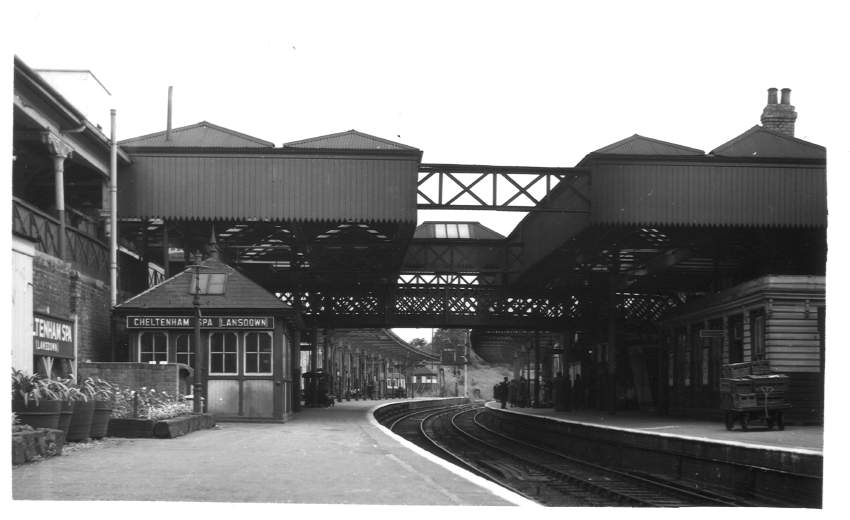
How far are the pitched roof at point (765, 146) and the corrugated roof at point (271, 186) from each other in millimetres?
8173

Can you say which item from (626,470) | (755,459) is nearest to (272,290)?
(626,470)

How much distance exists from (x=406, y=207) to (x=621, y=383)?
872 inches

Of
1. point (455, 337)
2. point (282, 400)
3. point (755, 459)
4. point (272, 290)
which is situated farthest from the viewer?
point (455, 337)

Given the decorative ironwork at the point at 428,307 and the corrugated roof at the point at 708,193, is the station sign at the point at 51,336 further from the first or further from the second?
the decorative ironwork at the point at 428,307

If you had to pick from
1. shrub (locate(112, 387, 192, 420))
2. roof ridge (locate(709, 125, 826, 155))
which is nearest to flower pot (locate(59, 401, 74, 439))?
shrub (locate(112, 387, 192, 420))

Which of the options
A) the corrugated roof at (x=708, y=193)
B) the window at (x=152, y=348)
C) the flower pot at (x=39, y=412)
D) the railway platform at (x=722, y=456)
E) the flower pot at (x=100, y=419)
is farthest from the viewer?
the window at (x=152, y=348)

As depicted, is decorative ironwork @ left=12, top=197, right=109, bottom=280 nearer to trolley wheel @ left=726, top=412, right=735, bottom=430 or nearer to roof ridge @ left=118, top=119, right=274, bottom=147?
roof ridge @ left=118, top=119, right=274, bottom=147

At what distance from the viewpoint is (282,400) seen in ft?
93.1

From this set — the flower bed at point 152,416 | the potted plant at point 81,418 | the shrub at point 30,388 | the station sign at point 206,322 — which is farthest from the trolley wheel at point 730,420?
the shrub at point 30,388

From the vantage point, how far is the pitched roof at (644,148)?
28922 millimetres

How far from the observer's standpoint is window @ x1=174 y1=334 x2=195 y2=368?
27.7 m

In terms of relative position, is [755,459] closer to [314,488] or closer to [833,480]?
[833,480]

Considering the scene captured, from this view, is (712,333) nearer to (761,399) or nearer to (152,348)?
(761,399)

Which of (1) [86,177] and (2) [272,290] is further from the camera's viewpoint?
(2) [272,290]
